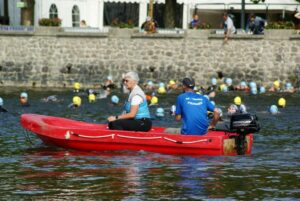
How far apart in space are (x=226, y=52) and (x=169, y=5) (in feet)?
21.6

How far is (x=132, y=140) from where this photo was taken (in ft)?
73.2

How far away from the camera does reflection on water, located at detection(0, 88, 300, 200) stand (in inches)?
705

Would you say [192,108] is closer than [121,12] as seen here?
Yes

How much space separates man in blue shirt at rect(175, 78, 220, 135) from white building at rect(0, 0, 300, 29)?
28.7 metres

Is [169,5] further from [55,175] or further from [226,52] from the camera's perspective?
[55,175]

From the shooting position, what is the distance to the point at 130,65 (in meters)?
45.2

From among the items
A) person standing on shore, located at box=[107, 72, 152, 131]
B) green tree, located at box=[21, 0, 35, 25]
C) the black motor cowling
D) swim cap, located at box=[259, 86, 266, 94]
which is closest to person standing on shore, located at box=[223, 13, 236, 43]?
swim cap, located at box=[259, 86, 266, 94]

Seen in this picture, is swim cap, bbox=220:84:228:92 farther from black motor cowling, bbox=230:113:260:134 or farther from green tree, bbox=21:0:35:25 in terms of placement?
black motor cowling, bbox=230:113:260:134

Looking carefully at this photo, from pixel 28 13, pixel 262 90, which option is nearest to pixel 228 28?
pixel 262 90

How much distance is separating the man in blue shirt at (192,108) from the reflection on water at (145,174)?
2.16ft

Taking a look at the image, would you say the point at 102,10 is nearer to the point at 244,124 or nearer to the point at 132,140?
the point at 132,140

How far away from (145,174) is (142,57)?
2525 centimetres

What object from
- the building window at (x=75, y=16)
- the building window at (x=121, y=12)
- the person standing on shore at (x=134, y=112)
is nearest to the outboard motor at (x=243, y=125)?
the person standing on shore at (x=134, y=112)

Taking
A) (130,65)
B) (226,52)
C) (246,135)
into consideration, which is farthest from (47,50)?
(246,135)
